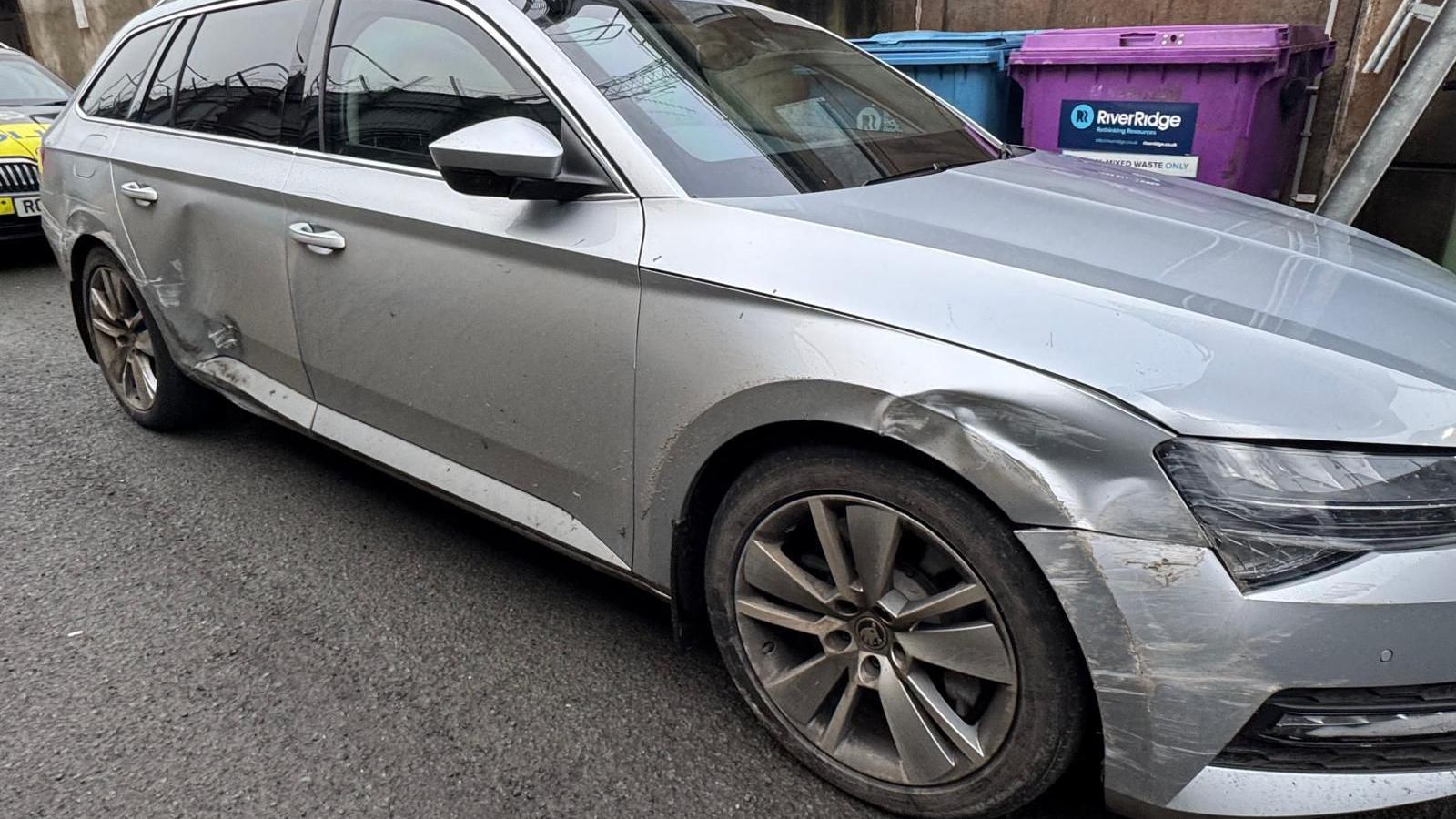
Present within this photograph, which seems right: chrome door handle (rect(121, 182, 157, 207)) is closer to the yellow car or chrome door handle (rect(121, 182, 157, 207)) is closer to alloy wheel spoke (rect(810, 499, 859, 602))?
alloy wheel spoke (rect(810, 499, 859, 602))

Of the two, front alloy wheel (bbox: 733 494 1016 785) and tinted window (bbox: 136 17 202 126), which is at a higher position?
tinted window (bbox: 136 17 202 126)

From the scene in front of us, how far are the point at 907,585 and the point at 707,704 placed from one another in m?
0.73

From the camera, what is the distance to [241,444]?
382 centimetres

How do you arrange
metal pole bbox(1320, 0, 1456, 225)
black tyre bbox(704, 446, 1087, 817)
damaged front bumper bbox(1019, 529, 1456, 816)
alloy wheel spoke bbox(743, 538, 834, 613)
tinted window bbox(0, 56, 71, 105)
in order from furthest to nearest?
1. tinted window bbox(0, 56, 71, 105)
2. metal pole bbox(1320, 0, 1456, 225)
3. alloy wheel spoke bbox(743, 538, 834, 613)
4. black tyre bbox(704, 446, 1087, 817)
5. damaged front bumper bbox(1019, 529, 1456, 816)

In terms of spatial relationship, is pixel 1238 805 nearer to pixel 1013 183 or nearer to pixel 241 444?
pixel 1013 183

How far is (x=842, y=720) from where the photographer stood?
1.97 m

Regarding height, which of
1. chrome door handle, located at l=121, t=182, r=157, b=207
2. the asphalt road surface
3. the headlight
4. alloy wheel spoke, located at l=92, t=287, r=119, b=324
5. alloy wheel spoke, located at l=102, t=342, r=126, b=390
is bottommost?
the asphalt road surface

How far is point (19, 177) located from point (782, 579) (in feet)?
23.2

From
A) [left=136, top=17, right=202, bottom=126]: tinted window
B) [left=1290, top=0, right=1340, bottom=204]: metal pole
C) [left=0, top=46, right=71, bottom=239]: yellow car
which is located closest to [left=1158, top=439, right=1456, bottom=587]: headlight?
[left=136, top=17, right=202, bottom=126]: tinted window

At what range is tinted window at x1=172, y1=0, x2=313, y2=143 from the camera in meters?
2.85

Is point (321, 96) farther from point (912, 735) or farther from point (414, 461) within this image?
point (912, 735)

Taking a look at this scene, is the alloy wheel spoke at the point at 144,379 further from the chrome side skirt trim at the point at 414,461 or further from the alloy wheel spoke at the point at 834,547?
the alloy wheel spoke at the point at 834,547

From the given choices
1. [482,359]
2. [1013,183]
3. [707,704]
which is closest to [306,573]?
[482,359]

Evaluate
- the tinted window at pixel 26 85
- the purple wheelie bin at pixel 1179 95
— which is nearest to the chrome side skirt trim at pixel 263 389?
the purple wheelie bin at pixel 1179 95
